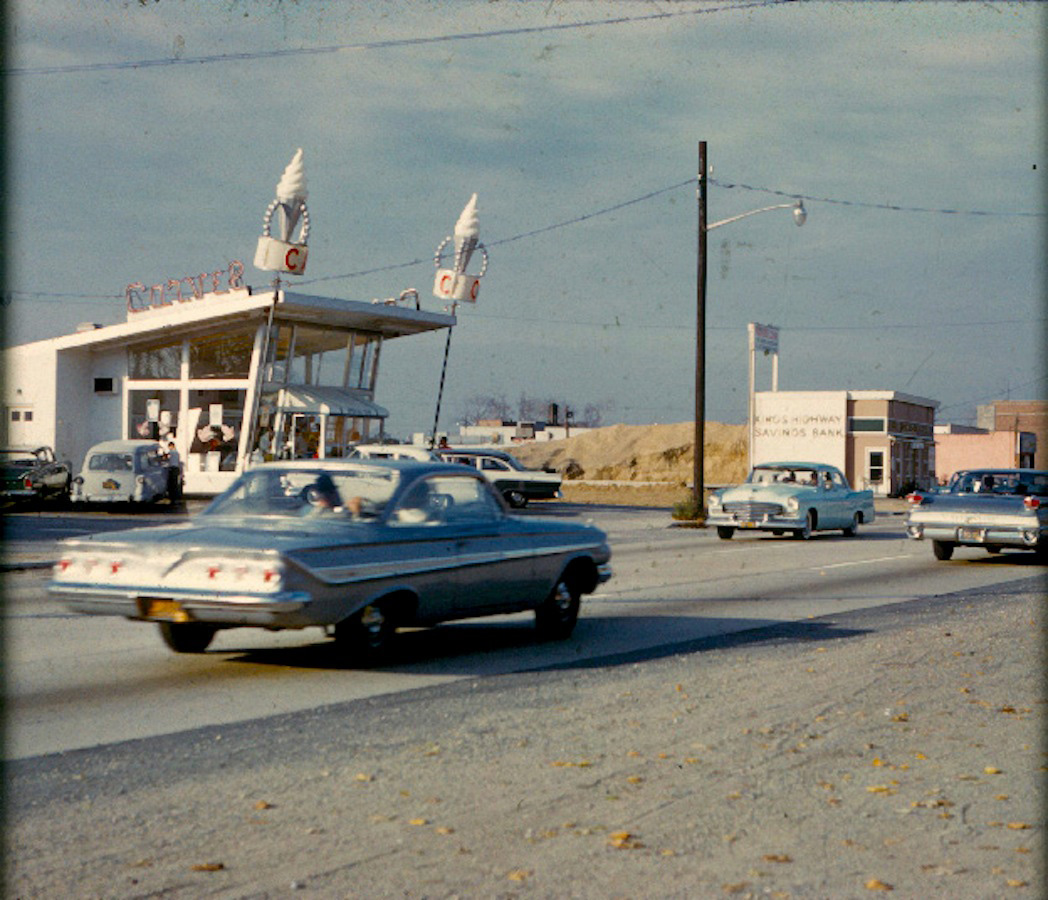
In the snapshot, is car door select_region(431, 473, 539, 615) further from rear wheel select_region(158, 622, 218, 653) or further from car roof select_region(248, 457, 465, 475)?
rear wheel select_region(158, 622, 218, 653)

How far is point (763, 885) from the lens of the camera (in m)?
5.33

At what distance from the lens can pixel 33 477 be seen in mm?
36500

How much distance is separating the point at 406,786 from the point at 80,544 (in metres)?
4.13

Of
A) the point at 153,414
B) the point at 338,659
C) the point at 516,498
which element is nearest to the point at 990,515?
the point at 338,659

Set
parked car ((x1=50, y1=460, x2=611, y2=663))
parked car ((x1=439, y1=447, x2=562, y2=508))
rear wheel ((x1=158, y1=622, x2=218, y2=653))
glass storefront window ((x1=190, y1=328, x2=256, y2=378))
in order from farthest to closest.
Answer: glass storefront window ((x1=190, y1=328, x2=256, y2=378))
parked car ((x1=439, y1=447, x2=562, y2=508))
rear wheel ((x1=158, y1=622, x2=218, y2=653))
parked car ((x1=50, y1=460, x2=611, y2=663))

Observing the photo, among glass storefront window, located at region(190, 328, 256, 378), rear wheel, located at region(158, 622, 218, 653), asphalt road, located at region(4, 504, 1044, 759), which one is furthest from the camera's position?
glass storefront window, located at region(190, 328, 256, 378)

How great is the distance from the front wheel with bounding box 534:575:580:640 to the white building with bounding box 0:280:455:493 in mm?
34807

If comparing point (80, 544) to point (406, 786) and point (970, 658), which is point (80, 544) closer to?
point (406, 786)

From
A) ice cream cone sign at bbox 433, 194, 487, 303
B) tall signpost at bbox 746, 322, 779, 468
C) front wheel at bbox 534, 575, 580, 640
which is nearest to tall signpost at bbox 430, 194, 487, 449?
ice cream cone sign at bbox 433, 194, 487, 303

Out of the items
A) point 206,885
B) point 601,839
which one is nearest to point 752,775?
point 601,839

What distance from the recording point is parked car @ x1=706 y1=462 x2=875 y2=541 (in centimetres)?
2741

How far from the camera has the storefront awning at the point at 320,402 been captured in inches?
1889

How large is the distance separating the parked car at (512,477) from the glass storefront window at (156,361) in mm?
12037

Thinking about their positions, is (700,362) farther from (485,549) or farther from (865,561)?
(485,549)
